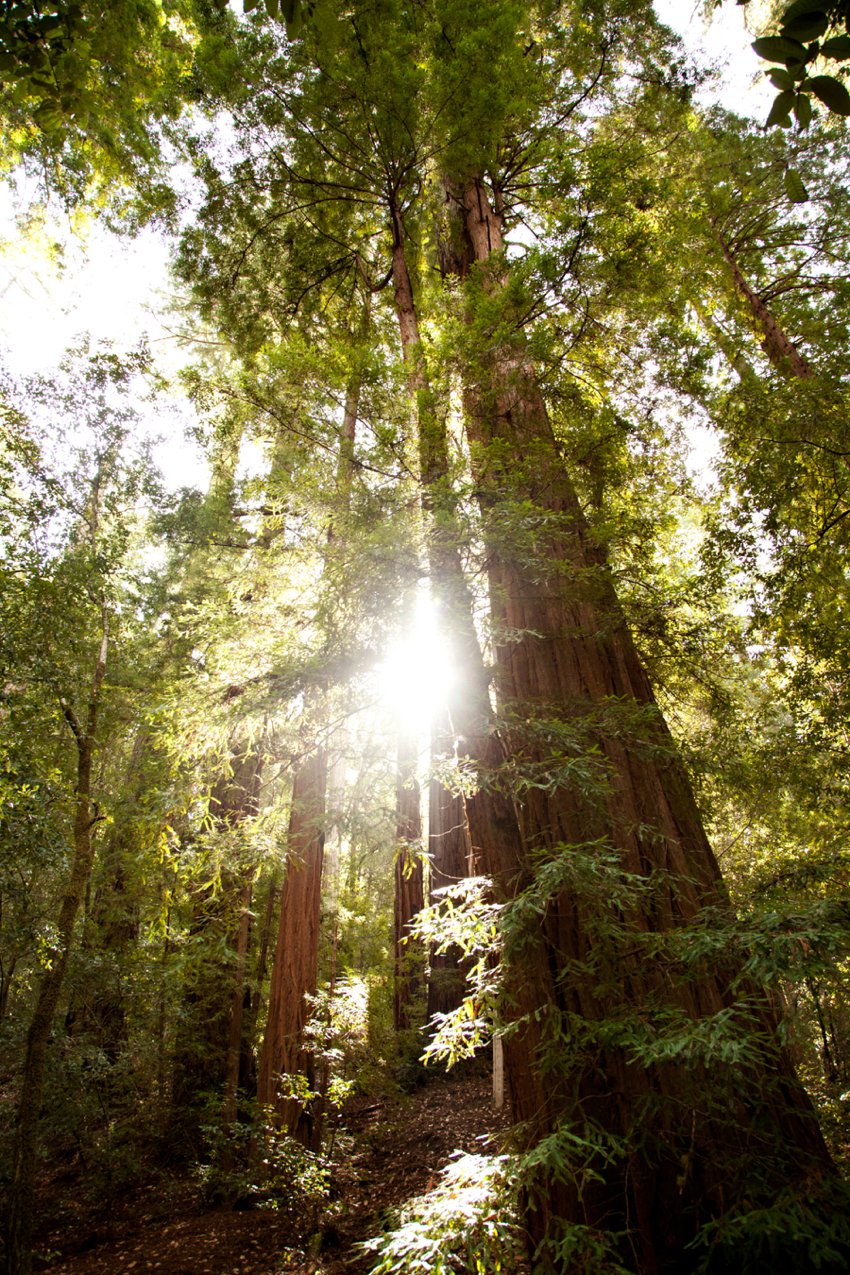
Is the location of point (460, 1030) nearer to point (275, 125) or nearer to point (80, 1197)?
point (80, 1197)

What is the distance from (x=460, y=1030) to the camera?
2.87m

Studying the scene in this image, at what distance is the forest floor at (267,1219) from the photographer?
4855 millimetres

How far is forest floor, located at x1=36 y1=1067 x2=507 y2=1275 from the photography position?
486 cm

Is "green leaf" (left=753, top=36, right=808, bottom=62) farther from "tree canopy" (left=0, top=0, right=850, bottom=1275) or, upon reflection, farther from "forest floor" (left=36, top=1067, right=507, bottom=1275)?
"forest floor" (left=36, top=1067, right=507, bottom=1275)

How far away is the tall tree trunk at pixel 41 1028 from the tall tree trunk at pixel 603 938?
13.4 feet

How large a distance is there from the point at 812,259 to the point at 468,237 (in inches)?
223

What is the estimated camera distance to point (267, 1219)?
5.52 meters

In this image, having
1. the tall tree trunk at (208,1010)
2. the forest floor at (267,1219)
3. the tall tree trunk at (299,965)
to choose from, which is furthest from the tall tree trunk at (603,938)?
the tall tree trunk at (208,1010)

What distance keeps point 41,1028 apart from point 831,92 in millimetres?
7911

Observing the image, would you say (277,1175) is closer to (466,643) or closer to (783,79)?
(466,643)

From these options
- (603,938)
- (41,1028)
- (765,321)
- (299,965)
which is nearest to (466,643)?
(603,938)

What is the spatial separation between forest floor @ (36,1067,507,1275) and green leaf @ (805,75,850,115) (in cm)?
544

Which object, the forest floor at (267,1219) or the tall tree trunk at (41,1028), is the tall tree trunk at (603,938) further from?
the tall tree trunk at (41,1028)

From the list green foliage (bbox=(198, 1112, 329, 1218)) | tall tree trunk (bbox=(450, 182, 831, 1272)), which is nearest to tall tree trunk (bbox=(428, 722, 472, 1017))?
green foliage (bbox=(198, 1112, 329, 1218))
